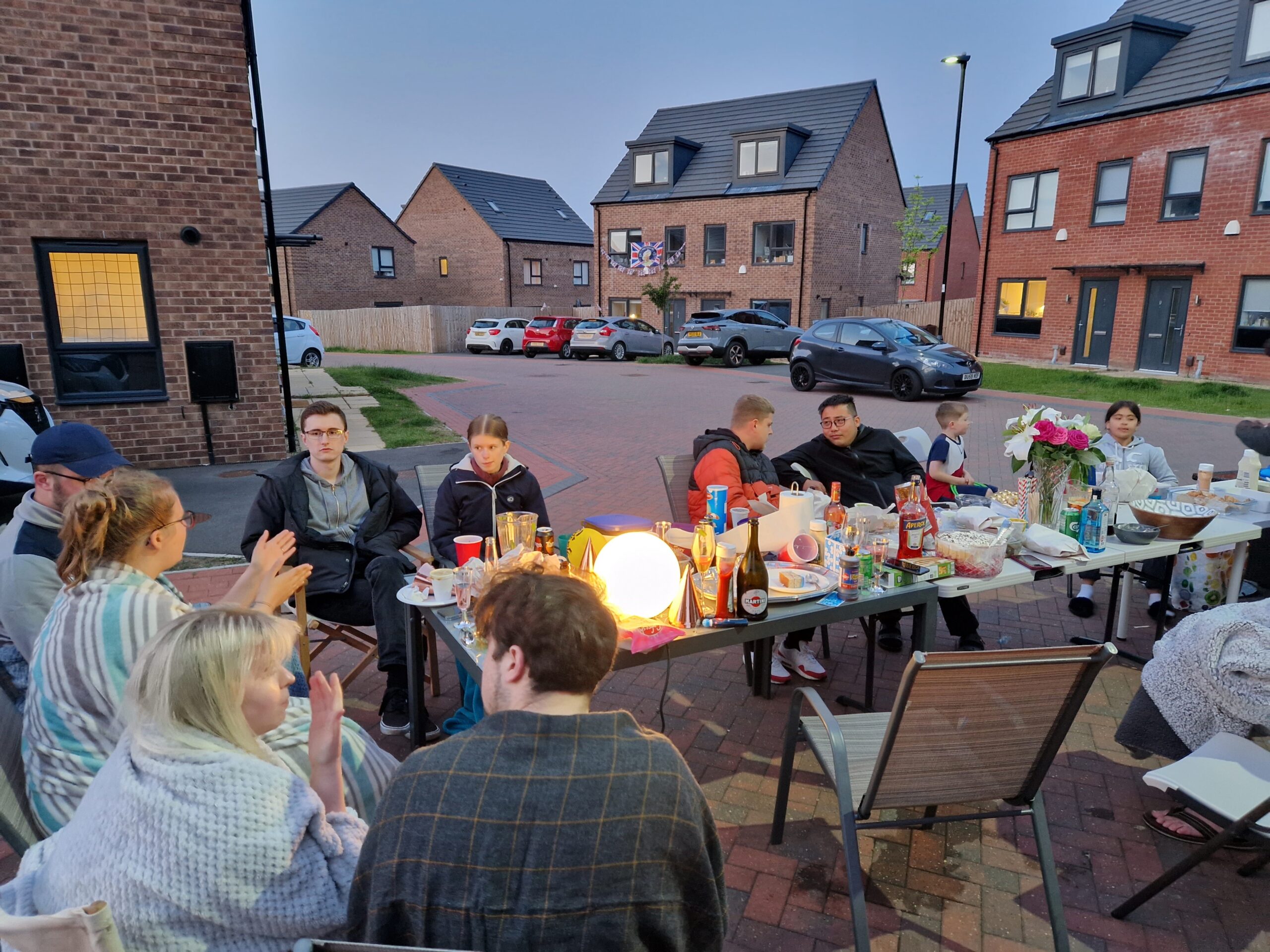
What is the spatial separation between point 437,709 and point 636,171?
31.9 metres

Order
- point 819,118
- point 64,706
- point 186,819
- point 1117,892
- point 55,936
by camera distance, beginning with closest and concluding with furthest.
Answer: point 55,936
point 186,819
point 64,706
point 1117,892
point 819,118

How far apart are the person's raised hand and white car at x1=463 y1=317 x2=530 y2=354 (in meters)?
28.7

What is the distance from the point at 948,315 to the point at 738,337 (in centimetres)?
879

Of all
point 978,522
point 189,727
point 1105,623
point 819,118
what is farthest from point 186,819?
point 819,118

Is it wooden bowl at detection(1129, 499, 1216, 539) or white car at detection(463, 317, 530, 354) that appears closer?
wooden bowl at detection(1129, 499, 1216, 539)

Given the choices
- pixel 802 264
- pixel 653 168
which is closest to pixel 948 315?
pixel 802 264

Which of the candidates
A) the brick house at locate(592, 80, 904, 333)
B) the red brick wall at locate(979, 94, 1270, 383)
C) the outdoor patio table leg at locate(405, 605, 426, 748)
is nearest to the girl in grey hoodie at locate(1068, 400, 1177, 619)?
the outdoor patio table leg at locate(405, 605, 426, 748)

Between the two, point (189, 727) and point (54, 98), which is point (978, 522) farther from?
point (54, 98)

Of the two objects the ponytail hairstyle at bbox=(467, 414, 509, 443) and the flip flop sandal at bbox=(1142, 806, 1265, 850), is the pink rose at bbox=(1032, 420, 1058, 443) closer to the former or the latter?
the flip flop sandal at bbox=(1142, 806, 1265, 850)

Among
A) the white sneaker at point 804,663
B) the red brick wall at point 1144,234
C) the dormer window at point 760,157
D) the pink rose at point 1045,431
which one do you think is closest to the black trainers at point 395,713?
the white sneaker at point 804,663

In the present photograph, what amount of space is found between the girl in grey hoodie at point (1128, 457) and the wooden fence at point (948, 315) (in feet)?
69.9

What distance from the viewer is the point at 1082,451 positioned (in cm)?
425

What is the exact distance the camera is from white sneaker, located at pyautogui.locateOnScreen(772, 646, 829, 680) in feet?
14.7

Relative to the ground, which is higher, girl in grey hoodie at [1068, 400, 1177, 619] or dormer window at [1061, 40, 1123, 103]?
dormer window at [1061, 40, 1123, 103]
